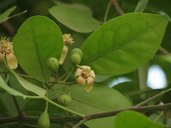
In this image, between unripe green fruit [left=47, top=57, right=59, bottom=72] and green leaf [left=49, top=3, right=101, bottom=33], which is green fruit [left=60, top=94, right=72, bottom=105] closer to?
unripe green fruit [left=47, top=57, right=59, bottom=72]

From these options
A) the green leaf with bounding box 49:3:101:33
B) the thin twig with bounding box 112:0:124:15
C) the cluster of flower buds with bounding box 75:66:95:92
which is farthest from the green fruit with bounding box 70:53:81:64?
the thin twig with bounding box 112:0:124:15

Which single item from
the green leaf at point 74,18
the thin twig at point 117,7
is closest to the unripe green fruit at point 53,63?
the green leaf at point 74,18

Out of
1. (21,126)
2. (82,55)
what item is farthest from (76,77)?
(21,126)

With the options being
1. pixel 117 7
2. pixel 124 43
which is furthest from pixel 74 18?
pixel 124 43

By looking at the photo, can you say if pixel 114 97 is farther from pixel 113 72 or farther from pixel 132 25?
pixel 132 25

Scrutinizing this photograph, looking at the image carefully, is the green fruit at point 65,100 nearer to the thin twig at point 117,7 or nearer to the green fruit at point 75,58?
the green fruit at point 75,58
